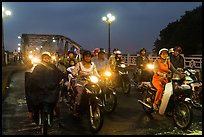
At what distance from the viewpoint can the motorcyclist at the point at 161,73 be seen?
6945mm

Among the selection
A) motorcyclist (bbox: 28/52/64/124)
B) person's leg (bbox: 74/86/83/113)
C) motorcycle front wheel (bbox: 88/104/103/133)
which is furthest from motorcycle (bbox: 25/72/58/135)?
person's leg (bbox: 74/86/83/113)

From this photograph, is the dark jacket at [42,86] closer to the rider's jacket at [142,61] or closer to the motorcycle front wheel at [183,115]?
the motorcycle front wheel at [183,115]

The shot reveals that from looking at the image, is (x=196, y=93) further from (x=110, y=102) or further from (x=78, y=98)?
→ (x=78, y=98)

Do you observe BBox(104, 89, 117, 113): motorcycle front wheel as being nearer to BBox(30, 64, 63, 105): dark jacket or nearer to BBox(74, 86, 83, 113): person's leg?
BBox(74, 86, 83, 113): person's leg

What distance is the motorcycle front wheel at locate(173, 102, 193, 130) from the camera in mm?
6052

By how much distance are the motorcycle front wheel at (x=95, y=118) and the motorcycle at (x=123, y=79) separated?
4831 mm

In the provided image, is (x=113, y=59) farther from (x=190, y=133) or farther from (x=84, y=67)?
(x=190, y=133)

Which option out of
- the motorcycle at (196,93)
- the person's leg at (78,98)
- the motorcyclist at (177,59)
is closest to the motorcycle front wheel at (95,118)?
the person's leg at (78,98)

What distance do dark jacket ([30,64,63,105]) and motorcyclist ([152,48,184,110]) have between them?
2740mm

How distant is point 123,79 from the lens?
11195 mm

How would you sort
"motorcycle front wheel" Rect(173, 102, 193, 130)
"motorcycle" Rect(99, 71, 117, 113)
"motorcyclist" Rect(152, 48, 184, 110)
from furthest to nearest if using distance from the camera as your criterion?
1. "motorcycle" Rect(99, 71, 117, 113)
2. "motorcyclist" Rect(152, 48, 184, 110)
3. "motorcycle front wheel" Rect(173, 102, 193, 130)

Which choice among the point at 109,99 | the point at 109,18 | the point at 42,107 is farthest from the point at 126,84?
the point at 109,18

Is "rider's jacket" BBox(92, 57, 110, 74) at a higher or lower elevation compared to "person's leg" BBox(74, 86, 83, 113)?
higher

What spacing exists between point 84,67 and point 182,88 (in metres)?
2.32
